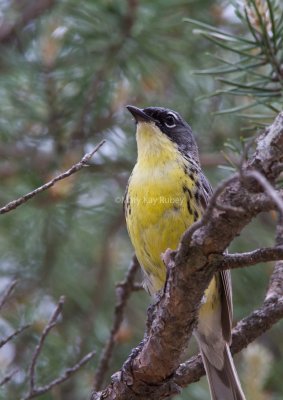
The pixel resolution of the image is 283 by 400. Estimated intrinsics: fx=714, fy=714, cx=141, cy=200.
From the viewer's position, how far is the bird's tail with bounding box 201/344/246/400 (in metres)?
4.11

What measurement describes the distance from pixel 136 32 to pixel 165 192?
1149 mm

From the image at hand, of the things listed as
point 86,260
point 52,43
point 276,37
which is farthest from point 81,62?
point 276,37

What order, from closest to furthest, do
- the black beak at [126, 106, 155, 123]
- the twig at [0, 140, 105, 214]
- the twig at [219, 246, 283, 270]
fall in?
the twig at [219, 246, 283, 270] → the twig at [0, 140, 105, 214] → the black beak at [126, 106, 155, 123]

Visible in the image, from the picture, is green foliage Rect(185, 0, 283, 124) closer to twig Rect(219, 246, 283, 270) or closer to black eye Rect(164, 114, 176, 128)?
black eye Rect(164, 114, 176, 128)

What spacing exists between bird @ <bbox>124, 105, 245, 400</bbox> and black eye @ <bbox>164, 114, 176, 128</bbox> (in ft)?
0.17

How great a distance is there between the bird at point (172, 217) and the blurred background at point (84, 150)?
37cm

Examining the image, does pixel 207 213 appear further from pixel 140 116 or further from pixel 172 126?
pixel 172 126

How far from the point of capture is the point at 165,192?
3973mm

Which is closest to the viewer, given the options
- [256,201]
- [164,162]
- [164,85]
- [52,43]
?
[256,201]

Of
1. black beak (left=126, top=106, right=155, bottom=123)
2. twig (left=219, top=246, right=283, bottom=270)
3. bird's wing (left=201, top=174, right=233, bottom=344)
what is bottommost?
twig (left=219, top=246, right=283, bottom=270)

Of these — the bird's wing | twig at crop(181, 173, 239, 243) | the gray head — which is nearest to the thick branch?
the bird's wing

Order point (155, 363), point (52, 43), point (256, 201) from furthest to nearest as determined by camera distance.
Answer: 1. point (52, 43)
2. point (155, 363)
3. point (256, 201)

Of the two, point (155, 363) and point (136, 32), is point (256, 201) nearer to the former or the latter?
point (155, 363)

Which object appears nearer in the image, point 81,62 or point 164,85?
point 81,62
